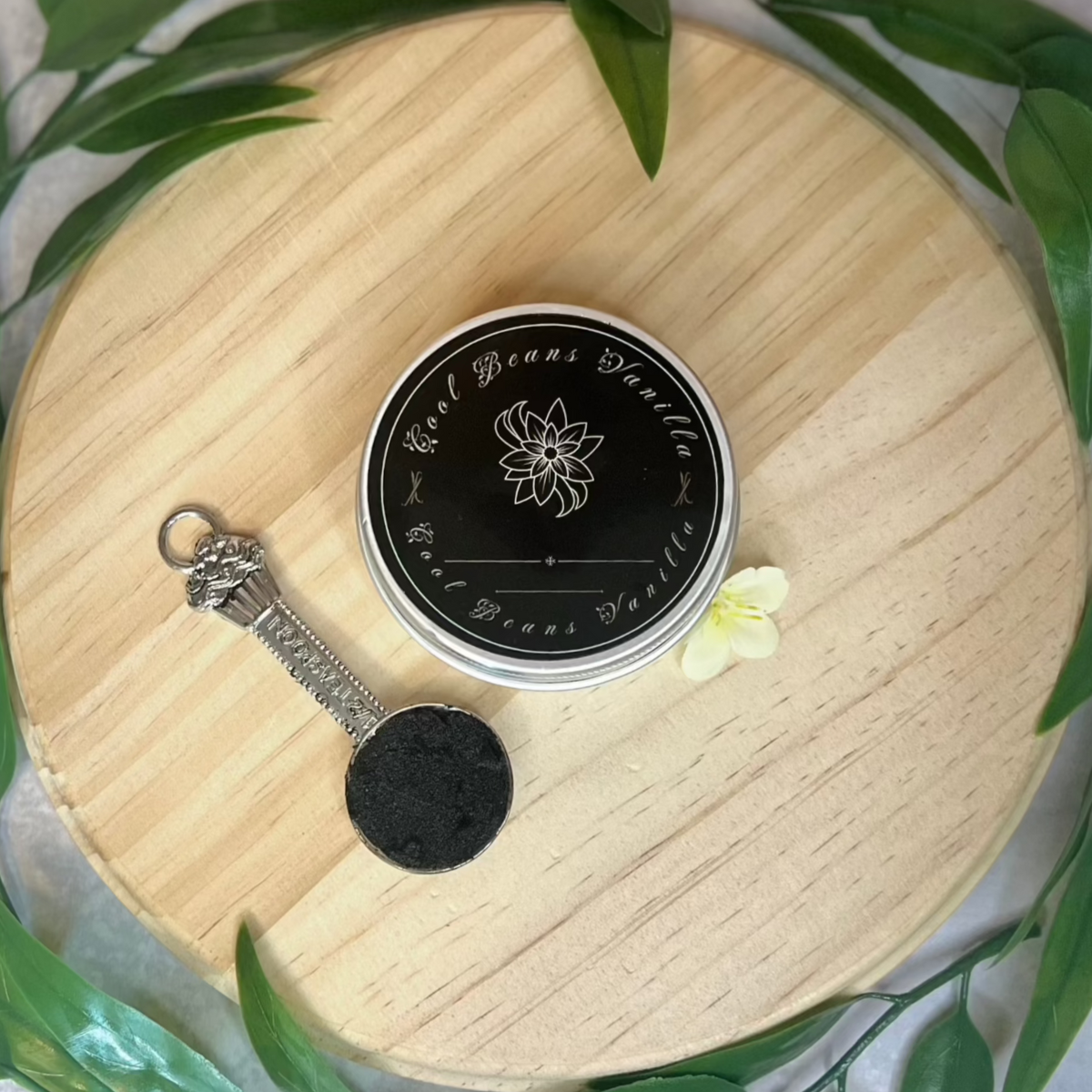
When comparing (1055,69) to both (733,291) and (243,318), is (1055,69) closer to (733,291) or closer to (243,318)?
(733,291)

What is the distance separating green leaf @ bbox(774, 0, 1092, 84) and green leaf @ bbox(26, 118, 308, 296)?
38 cm

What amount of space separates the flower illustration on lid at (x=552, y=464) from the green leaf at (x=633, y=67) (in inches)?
6.6

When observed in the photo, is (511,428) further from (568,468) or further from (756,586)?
(756,586)

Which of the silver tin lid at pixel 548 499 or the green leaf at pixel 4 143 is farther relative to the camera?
Answer: the green leaf at pixel 4 143

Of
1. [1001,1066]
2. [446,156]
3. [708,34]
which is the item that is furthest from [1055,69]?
[1001,1066]

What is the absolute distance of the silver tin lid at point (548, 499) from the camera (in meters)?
0.60

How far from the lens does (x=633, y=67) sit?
638mm

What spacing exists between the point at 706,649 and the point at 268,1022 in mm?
338

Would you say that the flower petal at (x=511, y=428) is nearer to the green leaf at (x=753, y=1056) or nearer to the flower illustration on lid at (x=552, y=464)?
the flower illustration on lid at (x=552, y=464)

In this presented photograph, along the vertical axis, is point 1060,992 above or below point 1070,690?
below

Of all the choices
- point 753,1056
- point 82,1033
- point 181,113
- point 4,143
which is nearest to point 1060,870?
point 753,1056

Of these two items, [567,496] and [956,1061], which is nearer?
[567,496]

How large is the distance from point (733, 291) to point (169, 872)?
0.49 m

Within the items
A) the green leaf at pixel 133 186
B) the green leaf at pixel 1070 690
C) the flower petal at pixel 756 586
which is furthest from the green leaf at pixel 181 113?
the green leaf at pixel 1070 690
